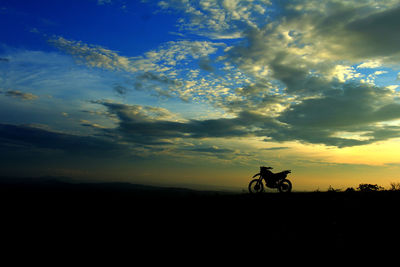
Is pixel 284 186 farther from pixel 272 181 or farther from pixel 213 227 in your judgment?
pixel 213 227

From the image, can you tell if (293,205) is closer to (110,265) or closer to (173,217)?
(173,217)

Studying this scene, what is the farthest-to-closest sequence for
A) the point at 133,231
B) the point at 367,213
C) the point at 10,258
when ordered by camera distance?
the point at 367,213, the point at 133,231, the point at 10,258

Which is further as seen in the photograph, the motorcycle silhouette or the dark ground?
the motorcycle silhouette

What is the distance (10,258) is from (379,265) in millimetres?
9170

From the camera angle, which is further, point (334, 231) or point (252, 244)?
point (334, 231)

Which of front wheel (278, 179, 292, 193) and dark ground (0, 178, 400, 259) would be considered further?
front wheel (278, 179, 292, 193)

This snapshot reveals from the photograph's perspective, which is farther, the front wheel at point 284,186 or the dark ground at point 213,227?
the front wheel at point 284,186

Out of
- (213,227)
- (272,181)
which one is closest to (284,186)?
(272,181)

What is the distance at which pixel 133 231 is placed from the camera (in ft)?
28.4

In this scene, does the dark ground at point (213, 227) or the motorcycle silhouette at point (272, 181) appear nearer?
the dark ground at point (213, 227)

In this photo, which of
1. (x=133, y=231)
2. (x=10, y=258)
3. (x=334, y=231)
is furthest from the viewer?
(x=133, y=231)

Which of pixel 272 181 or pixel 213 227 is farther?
pixel 272 181

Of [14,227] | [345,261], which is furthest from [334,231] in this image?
[14,227]

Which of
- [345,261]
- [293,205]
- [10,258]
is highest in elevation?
[293,205]
